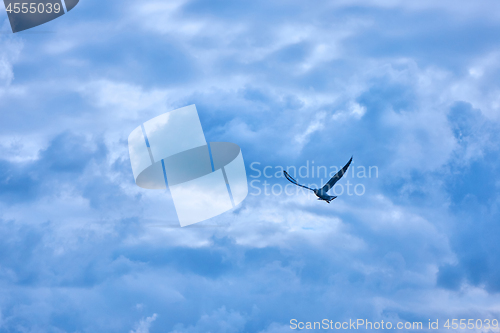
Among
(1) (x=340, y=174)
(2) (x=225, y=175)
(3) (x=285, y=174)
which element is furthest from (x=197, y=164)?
(1) (x=340, y=174)

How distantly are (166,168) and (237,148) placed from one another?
22.8 m

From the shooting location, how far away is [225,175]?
11531 cm

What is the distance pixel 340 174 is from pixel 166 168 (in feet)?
158

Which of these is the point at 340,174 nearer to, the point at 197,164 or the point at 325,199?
the point at 325,199

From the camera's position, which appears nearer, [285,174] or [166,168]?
[285,174]

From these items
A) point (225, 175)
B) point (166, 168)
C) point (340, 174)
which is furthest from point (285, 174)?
point (166, 168)

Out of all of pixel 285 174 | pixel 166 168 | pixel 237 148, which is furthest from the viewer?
pixel 237 148

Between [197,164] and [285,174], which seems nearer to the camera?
[285,174]

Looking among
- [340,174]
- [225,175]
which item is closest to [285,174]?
[340,174]

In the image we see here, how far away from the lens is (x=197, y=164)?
11444 cm

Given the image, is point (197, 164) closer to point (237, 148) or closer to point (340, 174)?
point (237, 148)

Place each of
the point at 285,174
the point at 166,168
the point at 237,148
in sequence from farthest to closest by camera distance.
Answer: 1. the point at 237,148
2. the point at 166,168
3. the point at 285,174

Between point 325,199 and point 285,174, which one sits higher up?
point 285,174

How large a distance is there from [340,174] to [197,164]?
41631mm
